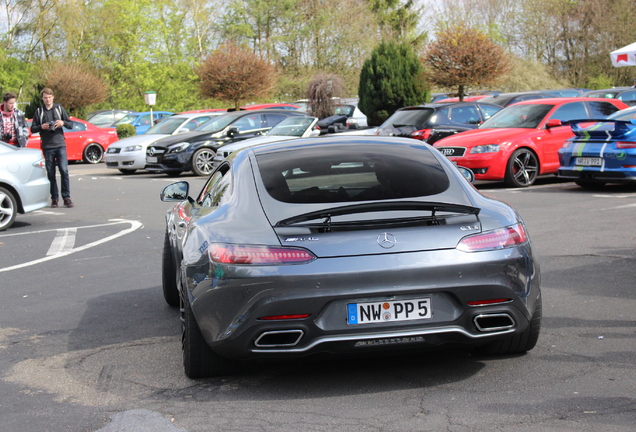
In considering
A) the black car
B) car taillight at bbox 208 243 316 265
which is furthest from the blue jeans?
car taillight at bbox 208 243 316 265

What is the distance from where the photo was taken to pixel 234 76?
110 ft

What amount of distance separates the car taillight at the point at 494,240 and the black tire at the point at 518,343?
567 millimetres

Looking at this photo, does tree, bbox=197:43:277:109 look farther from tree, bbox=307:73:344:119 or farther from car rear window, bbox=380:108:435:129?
car rear window, bbox=380:108:435:129

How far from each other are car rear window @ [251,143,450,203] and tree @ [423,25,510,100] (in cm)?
2121

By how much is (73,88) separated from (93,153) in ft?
53.9

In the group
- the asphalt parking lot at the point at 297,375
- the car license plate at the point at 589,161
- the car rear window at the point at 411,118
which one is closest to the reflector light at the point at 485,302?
the asphalt parking lot at the point at 297,375

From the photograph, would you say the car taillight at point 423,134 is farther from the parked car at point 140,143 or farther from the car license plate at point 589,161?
the parked car at point 140,143

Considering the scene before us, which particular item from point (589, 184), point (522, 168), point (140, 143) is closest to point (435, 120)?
point (522, 168)

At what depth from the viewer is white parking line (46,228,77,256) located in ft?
31.9

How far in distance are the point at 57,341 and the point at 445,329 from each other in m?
2.84

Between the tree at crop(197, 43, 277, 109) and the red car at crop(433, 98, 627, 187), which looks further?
the tree at crop(197, 43, 277, 109)

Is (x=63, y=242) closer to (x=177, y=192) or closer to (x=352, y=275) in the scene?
(x=177, y=192)

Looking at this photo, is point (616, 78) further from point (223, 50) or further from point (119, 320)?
point (119, 320)

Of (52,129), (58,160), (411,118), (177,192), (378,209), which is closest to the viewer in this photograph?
(378,209)
